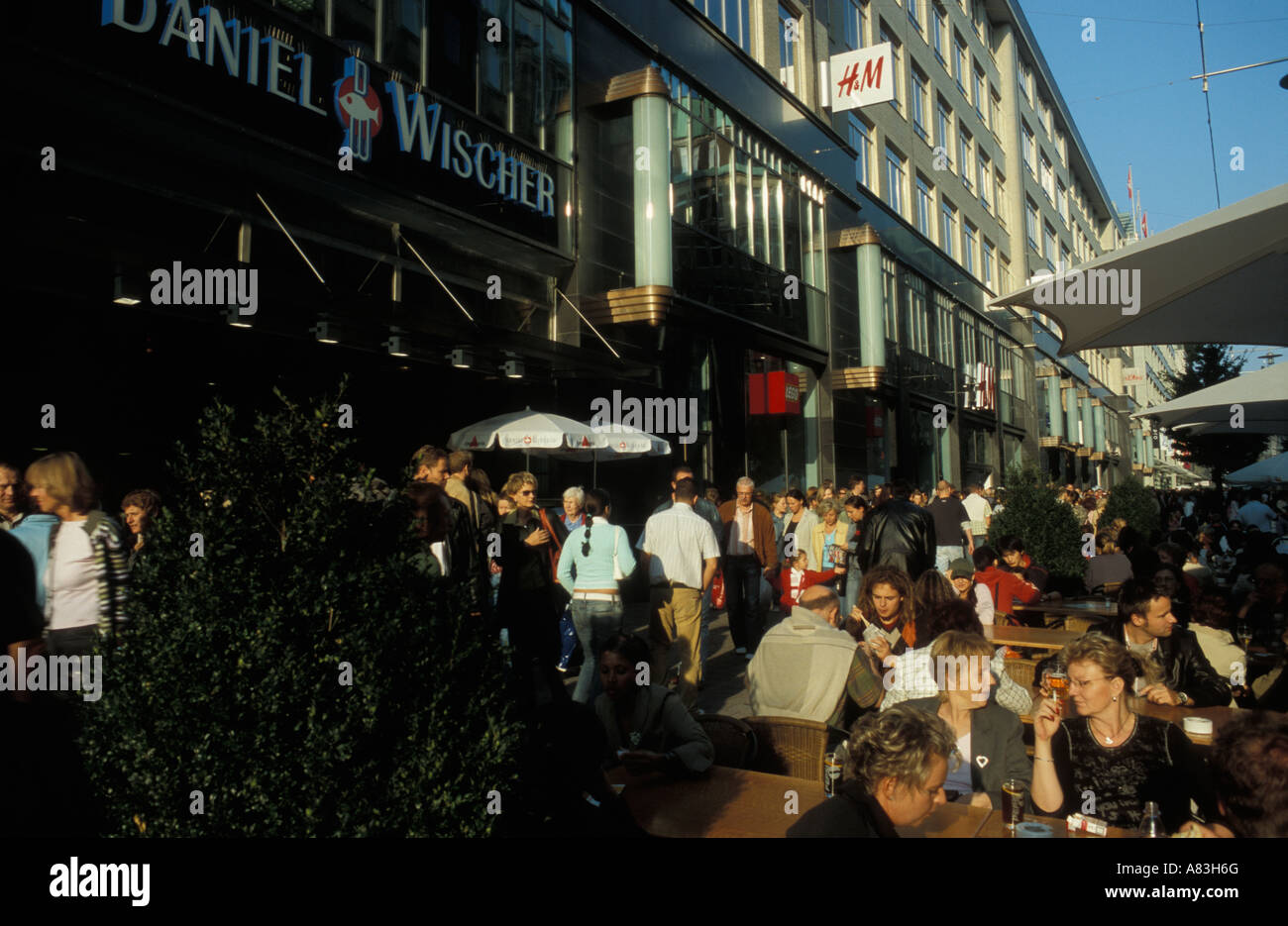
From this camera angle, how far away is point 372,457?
387 inches

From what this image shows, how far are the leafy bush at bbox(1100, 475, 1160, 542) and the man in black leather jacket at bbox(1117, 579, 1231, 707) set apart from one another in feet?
47.2

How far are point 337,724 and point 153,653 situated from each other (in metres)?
0.58

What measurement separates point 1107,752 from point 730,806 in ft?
5.30

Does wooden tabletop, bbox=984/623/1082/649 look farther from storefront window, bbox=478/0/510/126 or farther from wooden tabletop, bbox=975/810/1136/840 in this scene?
storefront window, bbox=478/0/510/126

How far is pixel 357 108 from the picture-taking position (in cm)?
938

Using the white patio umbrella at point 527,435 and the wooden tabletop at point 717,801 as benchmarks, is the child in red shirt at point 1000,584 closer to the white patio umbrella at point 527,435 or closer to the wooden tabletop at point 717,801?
the white patio umbrella at point 527,435

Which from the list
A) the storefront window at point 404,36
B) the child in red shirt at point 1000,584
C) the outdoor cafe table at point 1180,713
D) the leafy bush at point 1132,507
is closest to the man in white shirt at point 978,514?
the leafy bush at point 1132,507

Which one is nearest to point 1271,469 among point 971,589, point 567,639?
point 971,589

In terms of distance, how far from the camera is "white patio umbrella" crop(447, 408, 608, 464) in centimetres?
973

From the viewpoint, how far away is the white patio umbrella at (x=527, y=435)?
973 centimetres

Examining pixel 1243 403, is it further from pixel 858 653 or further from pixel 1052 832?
pixel 1052 832

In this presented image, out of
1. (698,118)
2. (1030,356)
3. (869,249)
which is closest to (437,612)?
(698,118)

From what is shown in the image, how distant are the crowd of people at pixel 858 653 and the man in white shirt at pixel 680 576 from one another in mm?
18
